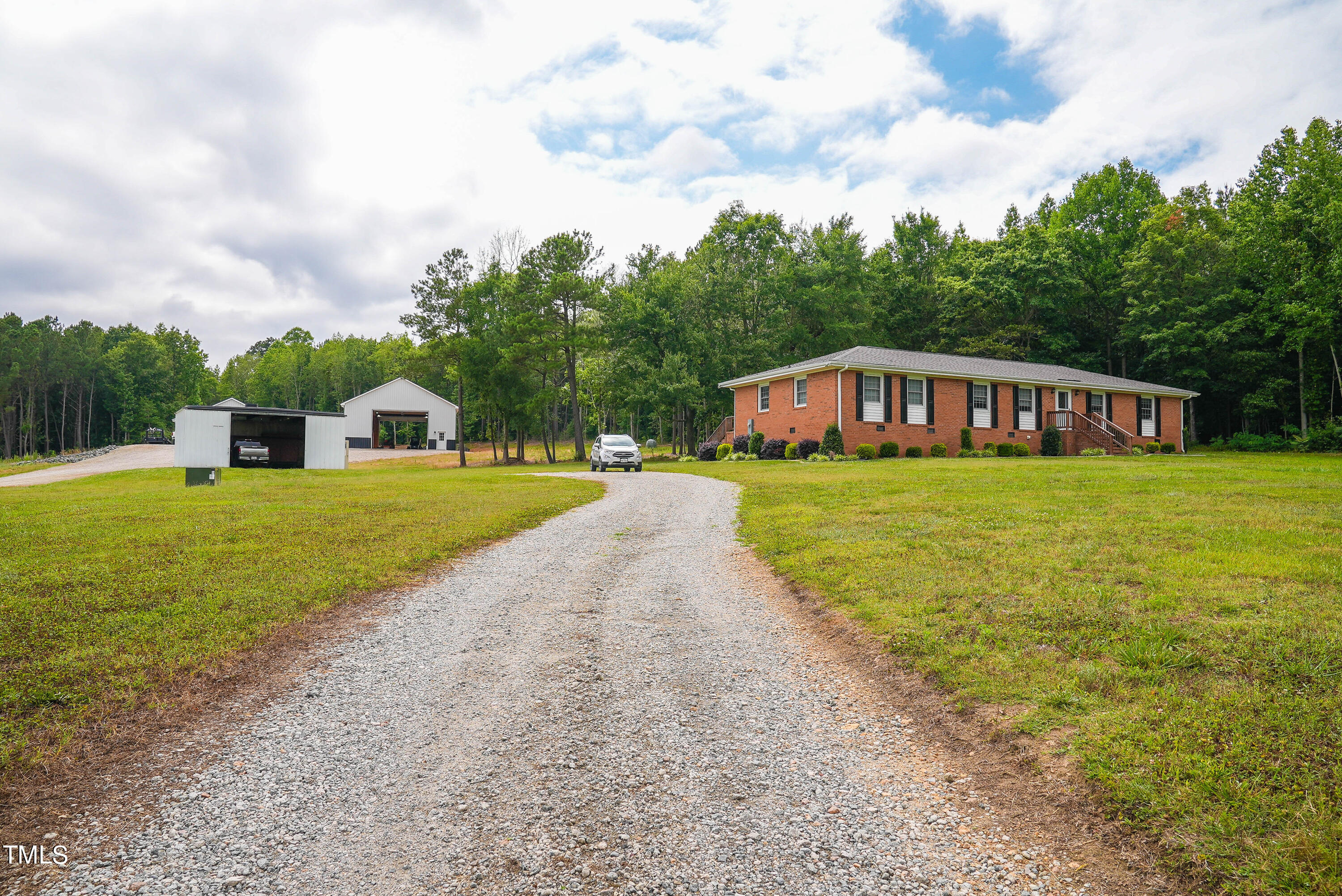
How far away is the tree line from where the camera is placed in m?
36.2

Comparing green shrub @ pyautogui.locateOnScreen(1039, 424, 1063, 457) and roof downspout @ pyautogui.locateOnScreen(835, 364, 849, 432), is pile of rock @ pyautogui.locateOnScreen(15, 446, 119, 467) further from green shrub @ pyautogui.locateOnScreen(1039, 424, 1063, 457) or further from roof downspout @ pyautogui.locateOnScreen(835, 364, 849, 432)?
green shrub @ pyautogui.locateOnScreen(1039, 424, 1063, 457)

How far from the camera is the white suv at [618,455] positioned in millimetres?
27094

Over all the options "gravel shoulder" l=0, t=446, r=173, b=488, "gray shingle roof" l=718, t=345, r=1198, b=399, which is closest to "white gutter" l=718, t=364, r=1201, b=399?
"gray shingle roof" l=718, t=345, r=1198, b=399

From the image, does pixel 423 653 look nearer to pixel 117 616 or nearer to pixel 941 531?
pixel 117 616

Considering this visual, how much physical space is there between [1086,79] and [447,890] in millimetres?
24557

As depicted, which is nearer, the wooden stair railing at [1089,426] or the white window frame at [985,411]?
the white window frame at [985,411]

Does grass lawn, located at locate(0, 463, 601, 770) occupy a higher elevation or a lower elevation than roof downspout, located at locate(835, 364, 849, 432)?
lower

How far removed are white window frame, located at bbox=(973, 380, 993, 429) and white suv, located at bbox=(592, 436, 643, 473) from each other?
15566mm

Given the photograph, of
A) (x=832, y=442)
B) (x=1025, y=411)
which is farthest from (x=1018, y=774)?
(x=1025, y=411)

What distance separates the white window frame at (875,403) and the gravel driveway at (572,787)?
24.1 m

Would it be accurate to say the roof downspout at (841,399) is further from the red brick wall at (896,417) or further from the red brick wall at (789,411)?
the red brick wall at (789,411)

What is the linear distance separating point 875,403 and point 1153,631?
974 inches

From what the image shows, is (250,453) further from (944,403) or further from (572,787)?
(572,787)

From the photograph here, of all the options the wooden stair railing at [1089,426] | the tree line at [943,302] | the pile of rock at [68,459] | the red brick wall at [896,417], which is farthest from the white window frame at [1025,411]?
the pile of rock at [68,459]
